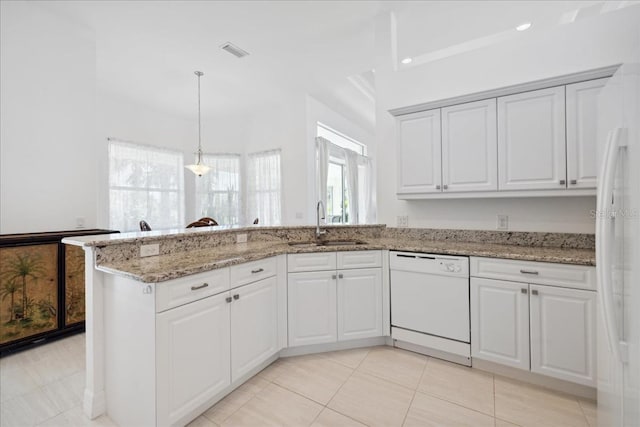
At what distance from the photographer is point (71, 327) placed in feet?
8.52

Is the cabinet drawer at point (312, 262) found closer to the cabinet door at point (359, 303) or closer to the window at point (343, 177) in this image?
the cabinet door at point (359, 303)

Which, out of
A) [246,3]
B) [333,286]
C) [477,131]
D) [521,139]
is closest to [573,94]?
[521,139]

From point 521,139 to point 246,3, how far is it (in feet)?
9.11

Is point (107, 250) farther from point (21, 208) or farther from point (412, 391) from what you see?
point (412, 391)

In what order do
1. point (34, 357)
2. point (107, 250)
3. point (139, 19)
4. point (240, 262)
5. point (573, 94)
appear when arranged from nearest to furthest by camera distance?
point (107, 250)
point (240, 262)
point (573, 94)
point (34, 357)
point (139, 19)

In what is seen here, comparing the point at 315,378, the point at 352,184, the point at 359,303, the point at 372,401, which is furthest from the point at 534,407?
the point at 352,184

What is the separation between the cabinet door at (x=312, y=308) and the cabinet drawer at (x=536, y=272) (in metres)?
1.08

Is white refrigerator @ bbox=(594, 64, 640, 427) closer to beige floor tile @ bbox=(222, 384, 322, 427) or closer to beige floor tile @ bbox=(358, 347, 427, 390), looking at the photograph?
beige floor tile @ bbox=(358, 347, 427, 390)

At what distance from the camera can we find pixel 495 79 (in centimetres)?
247

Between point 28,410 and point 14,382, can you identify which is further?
point 14,382

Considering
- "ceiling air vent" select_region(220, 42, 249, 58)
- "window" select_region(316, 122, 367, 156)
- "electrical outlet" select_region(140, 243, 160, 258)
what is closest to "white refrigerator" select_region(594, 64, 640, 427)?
"electrical outlet" select_region(140, 243, 160, 258)

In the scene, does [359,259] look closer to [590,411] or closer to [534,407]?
[534,407]

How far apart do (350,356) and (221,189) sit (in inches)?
183

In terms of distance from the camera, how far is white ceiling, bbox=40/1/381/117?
2785 mm
